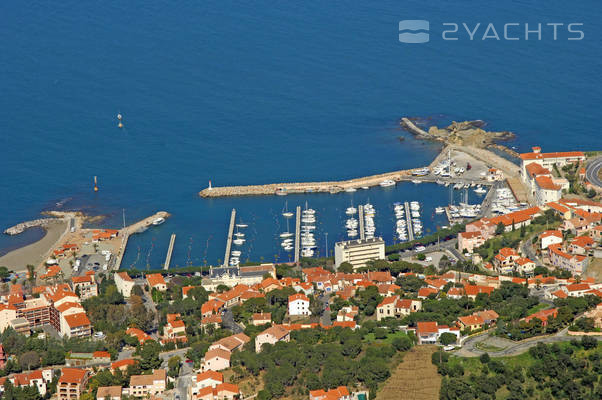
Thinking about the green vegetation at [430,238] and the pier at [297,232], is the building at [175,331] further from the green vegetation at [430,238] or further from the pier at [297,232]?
the green vegetation at [430,238]

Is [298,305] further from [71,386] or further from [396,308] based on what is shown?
[71,386]

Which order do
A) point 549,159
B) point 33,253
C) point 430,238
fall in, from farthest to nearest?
point 549,159, point 33,253, point 430,238

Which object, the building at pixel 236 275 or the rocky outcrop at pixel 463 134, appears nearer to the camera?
the building at pixel 236 275

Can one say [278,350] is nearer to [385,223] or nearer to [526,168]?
[385,223]

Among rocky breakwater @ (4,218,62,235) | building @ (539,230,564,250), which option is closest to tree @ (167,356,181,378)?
building @ (539,230,564,250)

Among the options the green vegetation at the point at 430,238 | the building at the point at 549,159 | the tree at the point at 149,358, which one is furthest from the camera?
the building at the point at 549,159

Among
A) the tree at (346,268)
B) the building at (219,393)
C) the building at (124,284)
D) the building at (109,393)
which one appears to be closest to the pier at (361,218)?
the tree at (346,268)

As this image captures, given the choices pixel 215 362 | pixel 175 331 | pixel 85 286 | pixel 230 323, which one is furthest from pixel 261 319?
pixel 85 286

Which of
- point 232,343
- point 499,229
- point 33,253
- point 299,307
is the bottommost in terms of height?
point 232,343
